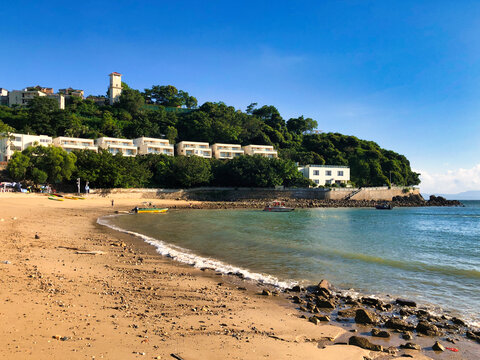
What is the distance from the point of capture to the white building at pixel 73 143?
78.1 m

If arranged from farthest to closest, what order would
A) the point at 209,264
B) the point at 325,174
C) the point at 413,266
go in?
the point at 325,174, the point at 413,266, the point at 209,264

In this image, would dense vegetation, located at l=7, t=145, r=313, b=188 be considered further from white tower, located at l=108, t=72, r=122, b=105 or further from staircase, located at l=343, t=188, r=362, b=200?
white tower, located at l=108, t=72, r=122, b=105

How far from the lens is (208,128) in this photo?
108 metres

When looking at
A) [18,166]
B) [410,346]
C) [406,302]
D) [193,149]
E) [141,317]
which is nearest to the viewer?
[410,346]

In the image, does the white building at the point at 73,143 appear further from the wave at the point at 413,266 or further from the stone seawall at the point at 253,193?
the wave at the point at 413,266

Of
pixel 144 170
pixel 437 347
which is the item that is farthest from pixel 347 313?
pixel 144 170

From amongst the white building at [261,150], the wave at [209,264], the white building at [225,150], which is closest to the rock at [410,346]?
the wave at [209,264]

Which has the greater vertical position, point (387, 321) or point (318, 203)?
point (318, 203)

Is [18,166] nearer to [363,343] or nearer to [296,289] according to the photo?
[296,289]

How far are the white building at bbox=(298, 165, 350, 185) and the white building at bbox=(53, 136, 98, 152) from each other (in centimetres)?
5689

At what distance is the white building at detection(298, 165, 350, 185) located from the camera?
314 ft

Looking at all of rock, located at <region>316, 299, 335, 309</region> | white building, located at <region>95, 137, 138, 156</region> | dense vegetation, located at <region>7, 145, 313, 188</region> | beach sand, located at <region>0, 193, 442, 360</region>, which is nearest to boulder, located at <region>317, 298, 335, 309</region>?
rock, located at <region>316, 299, 335, 309</region>

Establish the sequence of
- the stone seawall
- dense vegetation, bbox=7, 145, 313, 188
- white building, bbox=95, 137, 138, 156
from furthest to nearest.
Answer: white building, bbox=95, 137, 138, 156 < the stone seawall < dense vegetation, bbox=7, 145, 313, 188

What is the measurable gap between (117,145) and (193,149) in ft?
69.0
